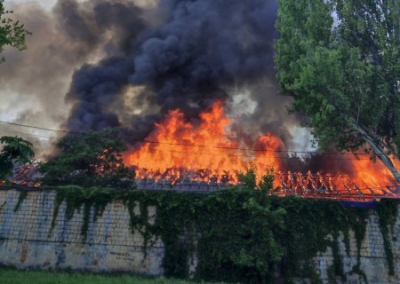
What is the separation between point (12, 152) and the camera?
743cm

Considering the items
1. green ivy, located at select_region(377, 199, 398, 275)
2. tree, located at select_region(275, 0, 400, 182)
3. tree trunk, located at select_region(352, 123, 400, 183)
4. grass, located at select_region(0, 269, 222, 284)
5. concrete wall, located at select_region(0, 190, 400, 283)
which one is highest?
tree, located at select_region(275, 0, 400, 182)

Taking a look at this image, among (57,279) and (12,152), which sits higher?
(12,152)

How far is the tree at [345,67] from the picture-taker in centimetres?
1239

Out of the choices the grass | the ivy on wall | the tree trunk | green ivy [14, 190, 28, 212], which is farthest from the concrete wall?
the tree trunk

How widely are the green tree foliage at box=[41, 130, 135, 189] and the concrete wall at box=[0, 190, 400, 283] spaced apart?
5068 millimetres

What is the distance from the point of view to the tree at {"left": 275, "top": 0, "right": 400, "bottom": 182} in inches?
488

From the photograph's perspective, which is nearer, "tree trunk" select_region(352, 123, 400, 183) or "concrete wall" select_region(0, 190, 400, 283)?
"concrete wall" select_region(0, 190, 400, 283)

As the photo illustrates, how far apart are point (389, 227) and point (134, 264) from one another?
9838 millimetres

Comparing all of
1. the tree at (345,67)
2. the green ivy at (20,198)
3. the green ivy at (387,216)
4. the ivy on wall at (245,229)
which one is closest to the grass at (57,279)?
the ivy on wall at (245,229)

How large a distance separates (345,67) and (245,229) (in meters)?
7.57

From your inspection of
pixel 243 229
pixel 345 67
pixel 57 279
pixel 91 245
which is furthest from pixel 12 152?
pixel 345 67

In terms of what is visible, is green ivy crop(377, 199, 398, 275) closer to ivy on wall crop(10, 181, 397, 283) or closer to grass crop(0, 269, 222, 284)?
ivy on wall crop(10, 181, 397, 283)

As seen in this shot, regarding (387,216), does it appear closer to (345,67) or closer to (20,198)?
(345,67)

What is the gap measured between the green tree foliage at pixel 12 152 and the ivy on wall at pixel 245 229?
18.8ft
